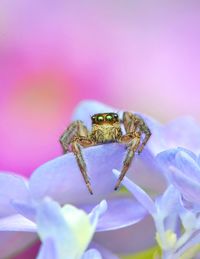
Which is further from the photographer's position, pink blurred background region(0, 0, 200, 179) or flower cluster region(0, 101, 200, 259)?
pink blurred background region(0, 0, 200, 179)

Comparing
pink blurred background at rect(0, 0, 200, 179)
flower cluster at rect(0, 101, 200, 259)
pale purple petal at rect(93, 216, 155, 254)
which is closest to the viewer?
flower cluster at rect(0, 101, 200, 259)

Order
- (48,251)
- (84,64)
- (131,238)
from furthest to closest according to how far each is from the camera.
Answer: (84,64) → (131,238) → (48,251)

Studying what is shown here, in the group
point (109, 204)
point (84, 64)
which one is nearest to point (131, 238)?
point (109, 204)

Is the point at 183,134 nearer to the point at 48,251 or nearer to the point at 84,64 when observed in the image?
the point at 48,251

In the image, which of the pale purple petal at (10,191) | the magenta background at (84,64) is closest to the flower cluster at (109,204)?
the pale purple petal at (10,191)

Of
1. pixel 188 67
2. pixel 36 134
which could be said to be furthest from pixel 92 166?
pixel 188 67

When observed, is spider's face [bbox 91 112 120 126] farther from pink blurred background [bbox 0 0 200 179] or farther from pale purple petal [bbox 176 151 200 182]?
pink blurred background [bbox 0 0 200 179]

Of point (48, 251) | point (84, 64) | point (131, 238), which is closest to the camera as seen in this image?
point (48, 251)

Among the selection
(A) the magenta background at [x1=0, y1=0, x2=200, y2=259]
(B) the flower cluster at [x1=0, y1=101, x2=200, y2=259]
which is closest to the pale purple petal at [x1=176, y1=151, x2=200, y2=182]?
(B) the flower cluster at [x1=0, y1=101, x2=200, y2=259]
